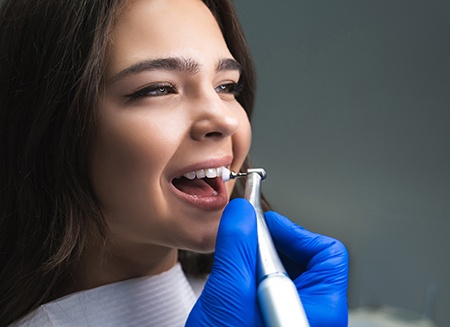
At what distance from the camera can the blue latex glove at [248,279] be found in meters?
0.89

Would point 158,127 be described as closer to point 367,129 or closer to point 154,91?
point 154,91

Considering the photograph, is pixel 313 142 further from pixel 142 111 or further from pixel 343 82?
pixel 142 111

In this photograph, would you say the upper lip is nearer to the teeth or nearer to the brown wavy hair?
the teeth

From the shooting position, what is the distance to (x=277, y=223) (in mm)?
1062

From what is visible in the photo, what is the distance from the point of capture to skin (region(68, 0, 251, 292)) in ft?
3.24

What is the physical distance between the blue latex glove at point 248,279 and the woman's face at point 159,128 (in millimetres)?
81

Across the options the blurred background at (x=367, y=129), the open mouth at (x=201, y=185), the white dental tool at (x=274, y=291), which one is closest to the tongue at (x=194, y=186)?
the open mouth at (x=201, y=185)

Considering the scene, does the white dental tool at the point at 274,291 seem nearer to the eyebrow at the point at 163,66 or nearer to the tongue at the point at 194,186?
the tongue at the point at 194,186

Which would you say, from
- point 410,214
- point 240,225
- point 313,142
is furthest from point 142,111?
point 410,214

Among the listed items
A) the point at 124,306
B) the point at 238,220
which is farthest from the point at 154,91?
the point at 124,306

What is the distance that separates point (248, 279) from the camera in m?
0.91

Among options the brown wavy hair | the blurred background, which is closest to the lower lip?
the brown wavy hair

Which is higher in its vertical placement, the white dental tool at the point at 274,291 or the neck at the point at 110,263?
the white dental tool at the point at 274,291

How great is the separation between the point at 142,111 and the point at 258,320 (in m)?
0.36
